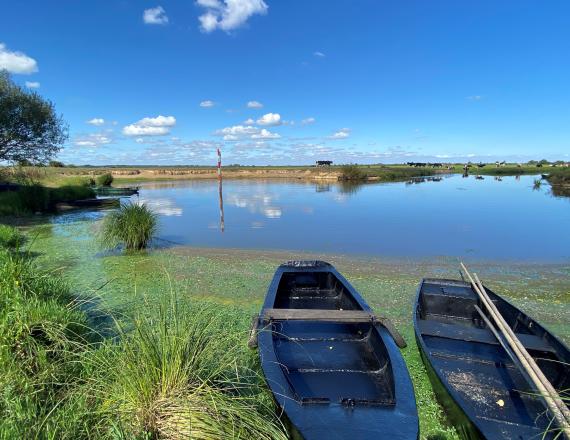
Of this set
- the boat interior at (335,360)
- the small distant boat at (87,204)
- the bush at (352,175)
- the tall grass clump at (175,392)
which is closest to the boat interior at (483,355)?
the boat interior at (335,360)

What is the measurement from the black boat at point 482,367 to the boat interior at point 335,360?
627mm

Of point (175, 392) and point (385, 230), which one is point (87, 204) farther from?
point (175, 392)

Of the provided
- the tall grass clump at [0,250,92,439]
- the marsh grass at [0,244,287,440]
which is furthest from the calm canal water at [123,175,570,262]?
the marsh grass at [0,244,287,440]

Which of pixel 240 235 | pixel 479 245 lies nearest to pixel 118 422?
pixel 240 235

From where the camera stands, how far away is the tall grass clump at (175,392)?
2.34 m

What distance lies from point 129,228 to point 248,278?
5199 millimetres

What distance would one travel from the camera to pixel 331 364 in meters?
4.46

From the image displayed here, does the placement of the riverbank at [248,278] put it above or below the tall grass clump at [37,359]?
below

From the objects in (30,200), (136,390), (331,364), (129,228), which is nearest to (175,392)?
(136,390)

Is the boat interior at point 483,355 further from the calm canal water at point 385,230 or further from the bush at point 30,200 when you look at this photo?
the bush at point 30,200

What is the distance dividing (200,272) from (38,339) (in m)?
6.08

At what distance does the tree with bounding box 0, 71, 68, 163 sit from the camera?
65.2 ft

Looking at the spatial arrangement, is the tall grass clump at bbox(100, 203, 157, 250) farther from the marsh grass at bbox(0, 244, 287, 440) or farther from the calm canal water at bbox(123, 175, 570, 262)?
the marsh grass at bbox(0, 244, 287, 440)

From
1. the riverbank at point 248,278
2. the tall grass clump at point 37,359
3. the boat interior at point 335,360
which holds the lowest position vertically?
the riverbank at point 248,278
